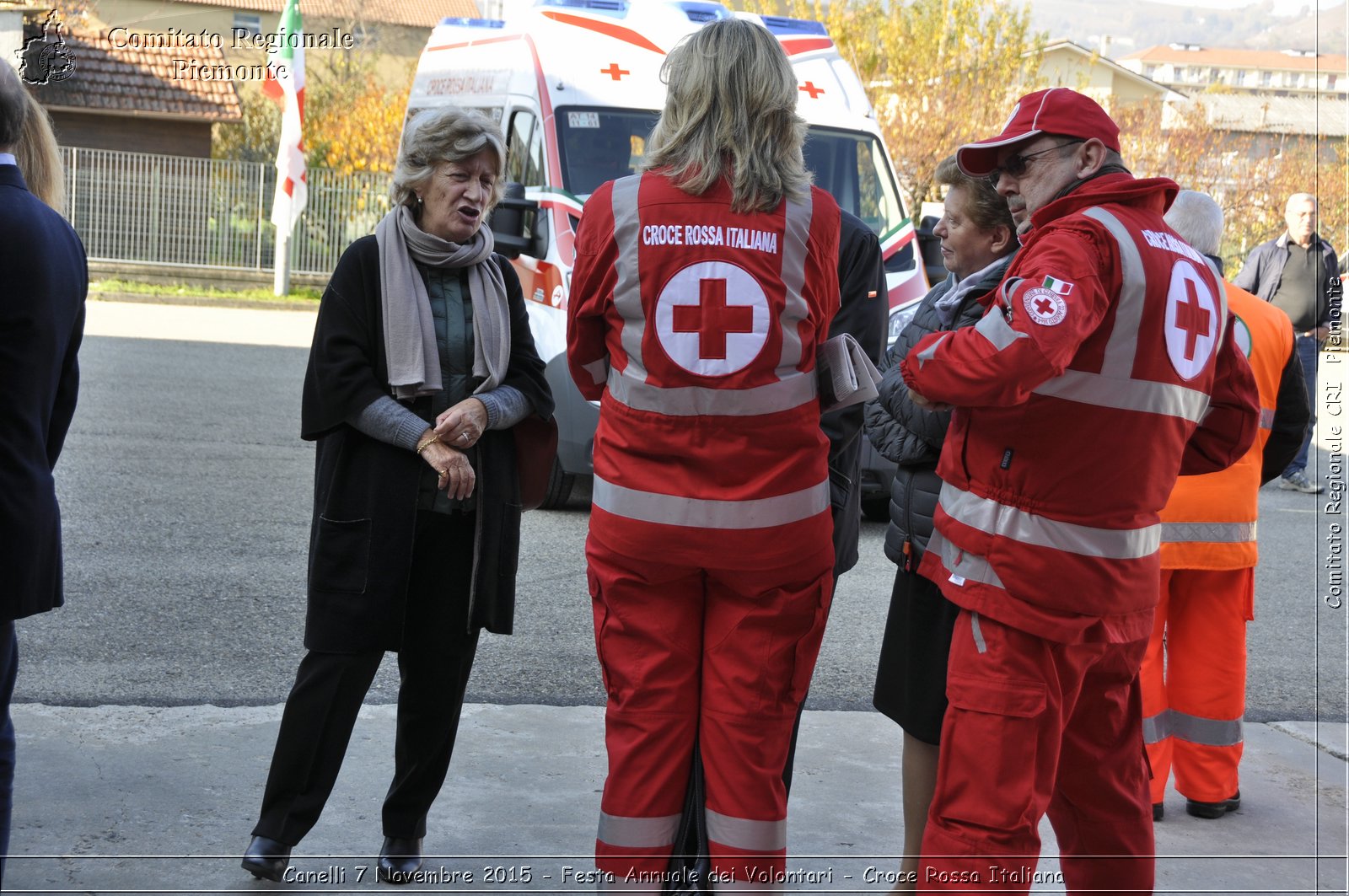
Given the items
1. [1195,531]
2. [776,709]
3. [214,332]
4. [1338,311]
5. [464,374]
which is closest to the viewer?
[776,709]

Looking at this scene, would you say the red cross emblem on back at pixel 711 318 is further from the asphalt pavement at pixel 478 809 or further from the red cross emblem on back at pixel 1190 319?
the asphalt pavement at pixel 478 809

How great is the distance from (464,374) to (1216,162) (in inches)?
1271

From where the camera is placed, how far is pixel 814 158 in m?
9.19

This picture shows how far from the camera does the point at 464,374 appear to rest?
146 inches

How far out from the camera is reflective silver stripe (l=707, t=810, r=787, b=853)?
3051mm

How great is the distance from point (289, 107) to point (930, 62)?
44.5ft

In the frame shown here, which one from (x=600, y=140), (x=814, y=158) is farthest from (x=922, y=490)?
(x=814, y=158)

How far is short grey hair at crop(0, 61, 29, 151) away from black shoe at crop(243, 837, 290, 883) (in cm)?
178

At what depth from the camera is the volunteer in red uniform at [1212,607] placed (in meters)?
4.32

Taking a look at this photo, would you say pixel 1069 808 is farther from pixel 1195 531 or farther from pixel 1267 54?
pixel 1267 54

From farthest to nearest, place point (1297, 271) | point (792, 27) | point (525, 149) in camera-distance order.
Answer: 1. point (1297, 271)
2. point (792, 27)
3. point (525, 149)

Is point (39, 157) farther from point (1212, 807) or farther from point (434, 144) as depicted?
point (1212, 807)

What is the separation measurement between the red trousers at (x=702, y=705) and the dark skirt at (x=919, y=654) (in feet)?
1.43

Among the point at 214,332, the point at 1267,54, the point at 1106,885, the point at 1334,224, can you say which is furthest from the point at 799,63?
the point at 1267,54
